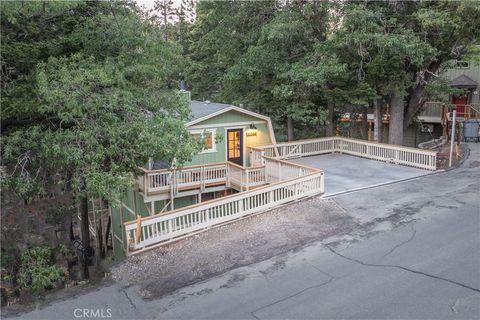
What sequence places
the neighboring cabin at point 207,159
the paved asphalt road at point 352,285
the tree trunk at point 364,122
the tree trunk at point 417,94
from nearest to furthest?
the paved asphalt road at point 352,285
the neighboring cabin at point 207,159
the tree trunk at point 417,94
the tree trunk at point 364,122

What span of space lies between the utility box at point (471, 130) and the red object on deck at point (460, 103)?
346 centimetres

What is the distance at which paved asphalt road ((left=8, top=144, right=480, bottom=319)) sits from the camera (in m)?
6.87

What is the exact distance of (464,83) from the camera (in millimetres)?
25234

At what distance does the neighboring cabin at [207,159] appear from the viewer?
14953mm

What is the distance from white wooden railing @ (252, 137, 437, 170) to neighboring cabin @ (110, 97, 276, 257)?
0.77 meters

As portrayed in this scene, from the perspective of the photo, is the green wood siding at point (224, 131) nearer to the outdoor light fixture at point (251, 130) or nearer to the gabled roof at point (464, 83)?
the outdoor light fixture at point (251, 130)

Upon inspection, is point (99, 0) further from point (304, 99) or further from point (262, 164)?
point (304, 99)

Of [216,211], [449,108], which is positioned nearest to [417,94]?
[449,108]

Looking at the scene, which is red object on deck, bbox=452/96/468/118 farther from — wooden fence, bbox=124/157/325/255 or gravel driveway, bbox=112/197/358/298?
gravel driveway, bbox=112/197/358/298

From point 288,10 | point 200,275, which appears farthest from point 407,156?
point 200,275

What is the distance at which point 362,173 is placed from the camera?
15680 mm

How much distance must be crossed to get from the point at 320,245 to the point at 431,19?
10919mm

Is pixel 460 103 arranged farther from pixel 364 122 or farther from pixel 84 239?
pixel 84 239

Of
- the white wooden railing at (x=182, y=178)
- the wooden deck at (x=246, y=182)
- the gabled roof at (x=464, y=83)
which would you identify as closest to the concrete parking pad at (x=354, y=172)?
the wooden deck at (x=246, y=182)
